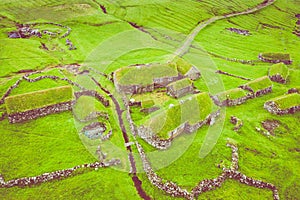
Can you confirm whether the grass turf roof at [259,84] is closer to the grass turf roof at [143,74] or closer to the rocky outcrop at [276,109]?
the rocky outcrop at [276,109]

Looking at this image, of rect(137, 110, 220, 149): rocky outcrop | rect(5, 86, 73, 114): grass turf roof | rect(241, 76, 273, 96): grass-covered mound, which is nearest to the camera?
rect(137, 110, 220, 149): rocky outcrop

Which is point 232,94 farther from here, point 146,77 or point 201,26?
point 201,26

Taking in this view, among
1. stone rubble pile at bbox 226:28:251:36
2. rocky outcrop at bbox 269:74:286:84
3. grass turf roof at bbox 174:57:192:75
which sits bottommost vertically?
rocky outcrop at bbox 269:74:286:84

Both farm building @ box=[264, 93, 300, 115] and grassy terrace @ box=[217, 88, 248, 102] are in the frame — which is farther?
grassy terrace @ box=[217, 88, 248, 102]

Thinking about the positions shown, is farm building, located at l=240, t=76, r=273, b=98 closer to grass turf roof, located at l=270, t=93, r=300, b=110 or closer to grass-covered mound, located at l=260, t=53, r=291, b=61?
grass turf roof, located at l=270, t=93, r=300, b=110

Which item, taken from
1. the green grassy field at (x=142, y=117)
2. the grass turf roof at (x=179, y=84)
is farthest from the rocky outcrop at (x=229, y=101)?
the grass turf roof at (x=179, y=84)

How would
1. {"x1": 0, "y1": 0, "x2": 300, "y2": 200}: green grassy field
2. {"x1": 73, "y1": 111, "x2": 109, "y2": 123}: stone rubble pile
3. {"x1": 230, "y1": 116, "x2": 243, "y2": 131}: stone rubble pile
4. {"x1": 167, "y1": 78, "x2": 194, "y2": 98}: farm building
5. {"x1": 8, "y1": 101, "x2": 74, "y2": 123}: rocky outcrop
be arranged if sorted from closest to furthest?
{"x1": 0, "y1": 0, "x2": 300, "y2": 200}: green grassy field < {"x1": 8, "y1": 101, "x2": 74, "y2": 123}: rocky outcrop < {"x1": 73, "y1": 111, "x2": 109, "y2": 123}: stone rubble pile < {"x1": 230, "y1": 116, "x2": 243, "y2": 131}: stone rubble pile < {"x1": 167, "y1": 78, "x2": 194, "y2": 98}: farm building

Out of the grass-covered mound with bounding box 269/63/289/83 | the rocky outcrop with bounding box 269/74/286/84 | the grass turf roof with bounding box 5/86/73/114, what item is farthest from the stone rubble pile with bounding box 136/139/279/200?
the grass-covered mound with bounding box 269/63/289/83
